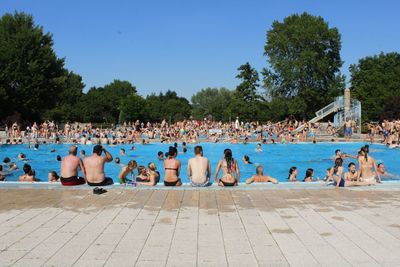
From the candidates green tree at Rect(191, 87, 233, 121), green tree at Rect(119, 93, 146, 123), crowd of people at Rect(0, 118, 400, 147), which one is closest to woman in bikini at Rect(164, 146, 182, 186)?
crowd of people at Rect(0, 118, 400, 147)

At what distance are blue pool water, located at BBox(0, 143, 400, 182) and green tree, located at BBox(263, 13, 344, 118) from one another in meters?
22.5

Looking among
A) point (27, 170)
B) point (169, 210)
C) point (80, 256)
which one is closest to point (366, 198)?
point (169, 210)

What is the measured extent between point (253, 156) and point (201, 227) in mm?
17404

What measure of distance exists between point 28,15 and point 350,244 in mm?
46017

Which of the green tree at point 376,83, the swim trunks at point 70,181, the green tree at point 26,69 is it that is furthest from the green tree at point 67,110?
the swim trunks at point 70,181

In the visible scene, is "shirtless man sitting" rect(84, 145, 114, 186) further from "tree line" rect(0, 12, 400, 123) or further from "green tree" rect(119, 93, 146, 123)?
"green tree" rect(119, 93, 146, 123)

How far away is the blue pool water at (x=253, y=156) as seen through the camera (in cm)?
1769

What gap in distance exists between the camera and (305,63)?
1901 inches

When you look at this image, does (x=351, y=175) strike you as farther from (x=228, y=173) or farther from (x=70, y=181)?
(x=70, y=181)

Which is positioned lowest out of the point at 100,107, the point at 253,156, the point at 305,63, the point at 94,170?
the point at 253,156

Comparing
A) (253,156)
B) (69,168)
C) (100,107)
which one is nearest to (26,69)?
(100,107)

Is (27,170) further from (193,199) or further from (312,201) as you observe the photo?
(312,201)

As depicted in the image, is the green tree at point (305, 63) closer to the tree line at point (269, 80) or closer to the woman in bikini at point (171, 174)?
the tree line at point (269, 80)

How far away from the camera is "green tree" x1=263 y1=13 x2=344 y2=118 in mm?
48688
